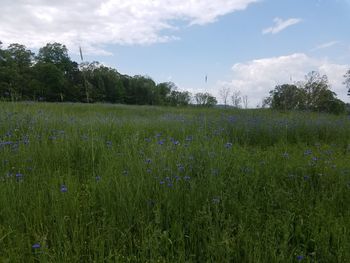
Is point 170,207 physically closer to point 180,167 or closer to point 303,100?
point 180,167

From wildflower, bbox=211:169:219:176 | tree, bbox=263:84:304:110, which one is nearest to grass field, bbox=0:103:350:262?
wildflower, bbox=211:169:219:176

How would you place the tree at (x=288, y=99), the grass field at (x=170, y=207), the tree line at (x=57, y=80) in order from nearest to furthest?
the grass field at (x=170, y=207)
the tree at (x=288, y=99)
the tree line at (x=57, y=80)

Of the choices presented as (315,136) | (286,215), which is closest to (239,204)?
(286,215)

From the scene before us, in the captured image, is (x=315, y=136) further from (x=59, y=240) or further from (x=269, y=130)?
(x=59, y=240)

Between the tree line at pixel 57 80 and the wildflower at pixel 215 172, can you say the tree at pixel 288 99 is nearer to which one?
the tree line at pixel 57 80

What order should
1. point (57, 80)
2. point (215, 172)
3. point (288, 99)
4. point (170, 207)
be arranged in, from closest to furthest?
point (170, 207) < point (215, 172) < point (288, 99) < point (57, 80)

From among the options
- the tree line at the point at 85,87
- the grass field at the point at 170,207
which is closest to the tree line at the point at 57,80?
the tree line at the point at 85,87

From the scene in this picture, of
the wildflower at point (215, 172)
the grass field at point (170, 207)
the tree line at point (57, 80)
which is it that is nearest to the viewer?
the grass field at point (170, 207)

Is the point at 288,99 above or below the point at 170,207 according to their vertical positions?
above

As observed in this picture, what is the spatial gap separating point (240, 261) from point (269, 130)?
178 inches

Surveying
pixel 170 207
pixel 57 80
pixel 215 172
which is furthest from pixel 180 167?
pixel 57 80

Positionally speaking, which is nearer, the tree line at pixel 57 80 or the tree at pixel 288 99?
the tree at pixel 288 99

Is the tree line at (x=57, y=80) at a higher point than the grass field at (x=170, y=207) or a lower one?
higher

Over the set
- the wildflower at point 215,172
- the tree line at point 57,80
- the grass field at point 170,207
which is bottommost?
the grass field at point 170,207
